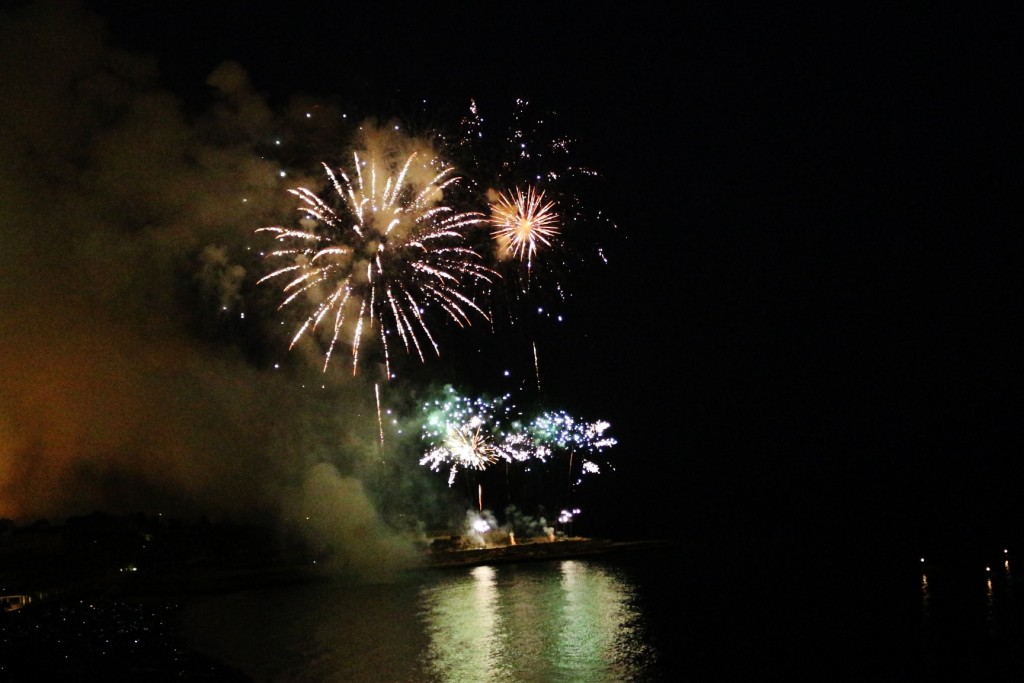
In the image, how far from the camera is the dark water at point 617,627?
15.3 meters

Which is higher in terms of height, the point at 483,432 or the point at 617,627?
the point at 483,432

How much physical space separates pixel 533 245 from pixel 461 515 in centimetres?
2351

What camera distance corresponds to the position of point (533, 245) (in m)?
18.1

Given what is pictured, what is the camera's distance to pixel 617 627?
62.5 feet

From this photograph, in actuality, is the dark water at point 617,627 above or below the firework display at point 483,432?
below

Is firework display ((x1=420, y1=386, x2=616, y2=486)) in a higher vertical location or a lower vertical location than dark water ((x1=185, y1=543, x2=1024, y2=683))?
higher

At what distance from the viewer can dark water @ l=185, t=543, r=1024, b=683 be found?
604 inches

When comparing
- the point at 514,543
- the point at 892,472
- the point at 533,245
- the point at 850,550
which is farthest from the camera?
the point at 892,472

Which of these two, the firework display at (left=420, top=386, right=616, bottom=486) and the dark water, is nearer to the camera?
the dark water

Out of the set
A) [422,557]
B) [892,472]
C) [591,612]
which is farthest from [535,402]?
[892,472]

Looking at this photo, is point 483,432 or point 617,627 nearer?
point 617,627

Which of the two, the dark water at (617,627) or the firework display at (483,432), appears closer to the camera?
the dark water at (617,627)

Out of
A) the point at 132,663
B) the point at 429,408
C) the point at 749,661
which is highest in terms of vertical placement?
the point at 429,408

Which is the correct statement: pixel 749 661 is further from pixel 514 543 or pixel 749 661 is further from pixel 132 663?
pixel 514 543
